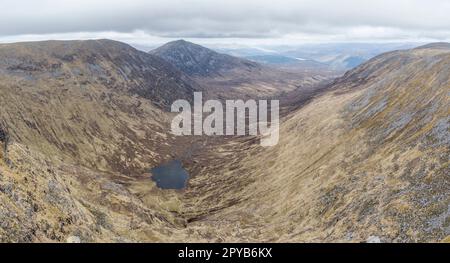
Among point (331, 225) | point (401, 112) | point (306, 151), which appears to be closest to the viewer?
point (331, 225)

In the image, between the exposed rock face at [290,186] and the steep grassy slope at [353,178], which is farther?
the steep grassy slope at [353,178]

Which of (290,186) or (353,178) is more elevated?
(353,178)

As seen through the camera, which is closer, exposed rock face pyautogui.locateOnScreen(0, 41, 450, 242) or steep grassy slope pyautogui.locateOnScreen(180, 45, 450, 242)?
exposed rock face pyautogui.locateOnScreen(0, 41, 450, 242)

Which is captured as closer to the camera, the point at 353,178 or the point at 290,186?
the point at 353,178

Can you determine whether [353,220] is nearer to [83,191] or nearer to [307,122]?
[83,191]

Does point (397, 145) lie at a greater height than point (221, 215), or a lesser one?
greater

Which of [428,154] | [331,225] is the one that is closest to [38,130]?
[331,225]
